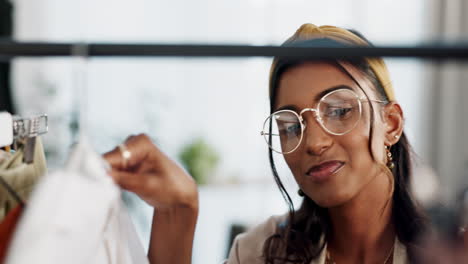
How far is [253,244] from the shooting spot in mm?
1138

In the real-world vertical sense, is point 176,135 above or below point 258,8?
below

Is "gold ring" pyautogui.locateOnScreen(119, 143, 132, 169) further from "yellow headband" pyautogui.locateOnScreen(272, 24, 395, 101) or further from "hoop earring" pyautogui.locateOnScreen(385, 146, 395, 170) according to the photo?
"hoop earring" pyautogui.locateOnScreen(385, 146, 395, 170)

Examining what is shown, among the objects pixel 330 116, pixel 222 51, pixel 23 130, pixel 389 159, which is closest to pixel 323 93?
pixel 330 116

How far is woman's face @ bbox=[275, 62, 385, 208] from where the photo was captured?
94 centimetres

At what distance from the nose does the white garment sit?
0.38 meters

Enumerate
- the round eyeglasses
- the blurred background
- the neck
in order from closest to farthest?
the round eyeglasses → the neck → the blurred background

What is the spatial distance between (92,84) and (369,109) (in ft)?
7.13

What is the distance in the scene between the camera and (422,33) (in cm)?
305

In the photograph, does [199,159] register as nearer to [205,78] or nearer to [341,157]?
[205,78]

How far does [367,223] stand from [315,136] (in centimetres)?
23

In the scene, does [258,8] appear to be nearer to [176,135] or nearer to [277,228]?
[176,135]

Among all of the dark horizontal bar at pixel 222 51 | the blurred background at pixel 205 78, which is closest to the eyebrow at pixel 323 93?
the dark horizontal bar at pixel 222 51

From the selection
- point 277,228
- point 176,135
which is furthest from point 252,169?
point 277,228

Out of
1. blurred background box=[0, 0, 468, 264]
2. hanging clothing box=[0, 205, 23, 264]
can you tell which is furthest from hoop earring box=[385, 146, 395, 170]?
blurred background box=[0, 0, 468, 264]
